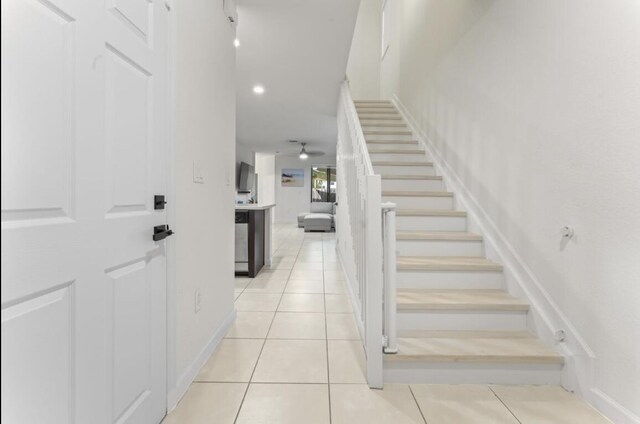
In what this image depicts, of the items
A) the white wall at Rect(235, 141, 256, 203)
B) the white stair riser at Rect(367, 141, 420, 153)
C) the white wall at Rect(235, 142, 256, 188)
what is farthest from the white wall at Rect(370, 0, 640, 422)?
the white wall at Rect(235, 142, 256, 188)

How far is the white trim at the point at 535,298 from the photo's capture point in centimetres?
167

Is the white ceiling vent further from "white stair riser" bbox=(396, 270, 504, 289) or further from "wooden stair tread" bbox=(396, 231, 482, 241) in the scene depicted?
"white stair riser" bbox=(396, 270, 504, 289)

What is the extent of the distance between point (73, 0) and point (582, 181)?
2.28 m

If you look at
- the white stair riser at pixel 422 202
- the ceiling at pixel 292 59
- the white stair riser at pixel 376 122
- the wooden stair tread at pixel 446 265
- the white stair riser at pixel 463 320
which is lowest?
the white stair riser at pixel 463 320

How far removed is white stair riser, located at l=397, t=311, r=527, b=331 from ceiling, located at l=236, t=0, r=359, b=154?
260cm

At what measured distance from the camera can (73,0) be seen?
36.9 inches

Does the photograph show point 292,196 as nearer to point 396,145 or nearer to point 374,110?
point 374,110

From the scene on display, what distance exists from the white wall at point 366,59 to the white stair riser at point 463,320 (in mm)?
6457

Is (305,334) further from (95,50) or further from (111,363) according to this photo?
(95,50)

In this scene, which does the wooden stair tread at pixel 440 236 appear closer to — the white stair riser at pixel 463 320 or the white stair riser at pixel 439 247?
the white stair riser at pixel 439 247

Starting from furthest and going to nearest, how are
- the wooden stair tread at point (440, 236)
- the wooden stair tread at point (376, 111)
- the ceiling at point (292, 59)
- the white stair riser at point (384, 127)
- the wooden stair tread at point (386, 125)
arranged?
the wooden stair tread at point (376, 111) → the wooden stair tread at point (386, 125) → the white stair riser at point (384, 127) → the ceiling at point (292, 59) → the wooden stair tread at point (440, 236)

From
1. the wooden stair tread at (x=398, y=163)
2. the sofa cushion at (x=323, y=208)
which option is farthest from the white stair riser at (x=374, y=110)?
the sofa cushion at (x=323, y=208)

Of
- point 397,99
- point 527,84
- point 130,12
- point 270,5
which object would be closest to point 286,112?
point 397,99

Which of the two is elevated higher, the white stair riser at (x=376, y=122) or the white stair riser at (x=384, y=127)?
the white stair riser at (x=376, y=122)
